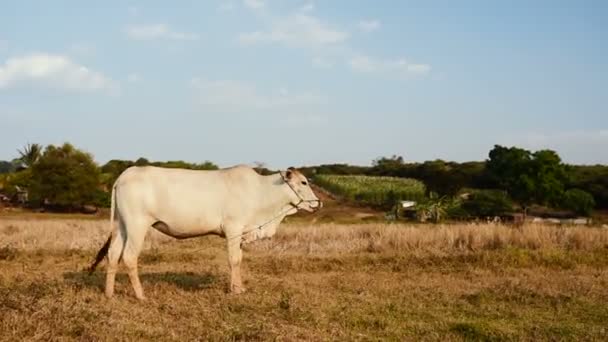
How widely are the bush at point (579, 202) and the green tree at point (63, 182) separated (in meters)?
46.1

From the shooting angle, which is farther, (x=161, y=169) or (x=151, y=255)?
(x=151, y=255)

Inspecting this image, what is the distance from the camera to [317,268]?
15.0 meters

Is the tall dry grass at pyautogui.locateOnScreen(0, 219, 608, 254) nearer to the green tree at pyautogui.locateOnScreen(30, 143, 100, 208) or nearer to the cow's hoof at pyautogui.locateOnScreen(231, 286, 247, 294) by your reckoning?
the cow's hoof at pyautogui.locateOnScreen(231, 286, 247, 294)

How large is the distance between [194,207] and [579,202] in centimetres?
5687

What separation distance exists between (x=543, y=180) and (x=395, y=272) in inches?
2001

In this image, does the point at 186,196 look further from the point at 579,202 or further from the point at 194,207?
the point at 579,202

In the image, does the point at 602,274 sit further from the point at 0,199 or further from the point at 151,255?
the point at 0,199

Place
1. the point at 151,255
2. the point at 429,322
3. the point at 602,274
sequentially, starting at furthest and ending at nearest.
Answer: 1. the point at 151,255
2. the point at 602,274
3. the point at 429,322

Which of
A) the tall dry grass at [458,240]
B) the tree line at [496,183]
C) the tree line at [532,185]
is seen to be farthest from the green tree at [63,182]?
the tall dry grass at [458,240]

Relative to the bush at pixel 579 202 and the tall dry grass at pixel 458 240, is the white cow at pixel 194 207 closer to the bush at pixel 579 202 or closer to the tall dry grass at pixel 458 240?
the tall dry grass at pixel 458 240

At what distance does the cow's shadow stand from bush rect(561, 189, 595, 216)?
5434 centimetres

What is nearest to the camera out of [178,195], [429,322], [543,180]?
[429,322]

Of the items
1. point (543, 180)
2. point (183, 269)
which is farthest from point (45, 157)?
point (183, 269)

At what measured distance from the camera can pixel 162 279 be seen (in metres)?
12.4
